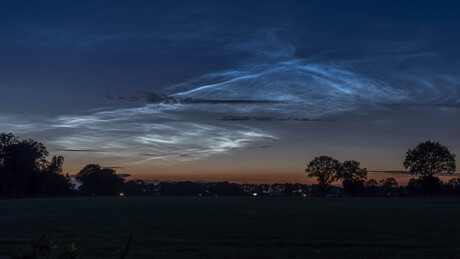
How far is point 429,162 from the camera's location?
121875 mm

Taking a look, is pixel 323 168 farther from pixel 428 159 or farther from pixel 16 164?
pixel 16 164

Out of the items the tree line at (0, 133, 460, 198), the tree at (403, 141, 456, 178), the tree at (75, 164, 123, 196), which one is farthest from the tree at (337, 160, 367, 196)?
the tree at (75, 164, 123, 196)

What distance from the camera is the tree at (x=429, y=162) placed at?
12044 cm

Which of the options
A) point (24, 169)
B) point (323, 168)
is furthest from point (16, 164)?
point (323, 168)

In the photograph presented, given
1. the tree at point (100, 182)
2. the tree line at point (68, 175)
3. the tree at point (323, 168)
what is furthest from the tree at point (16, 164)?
the tree at point (323, 168)

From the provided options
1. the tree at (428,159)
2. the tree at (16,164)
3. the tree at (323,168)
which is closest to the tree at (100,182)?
the tree at (16,164)

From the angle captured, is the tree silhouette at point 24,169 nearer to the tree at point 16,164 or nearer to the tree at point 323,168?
the tree at point 16,164

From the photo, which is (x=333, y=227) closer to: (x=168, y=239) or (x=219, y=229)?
(x=219, y=229)

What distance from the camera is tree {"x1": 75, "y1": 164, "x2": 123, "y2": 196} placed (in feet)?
528

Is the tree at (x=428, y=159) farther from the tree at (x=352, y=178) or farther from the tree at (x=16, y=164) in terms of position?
the tree at (x=16, y=164)

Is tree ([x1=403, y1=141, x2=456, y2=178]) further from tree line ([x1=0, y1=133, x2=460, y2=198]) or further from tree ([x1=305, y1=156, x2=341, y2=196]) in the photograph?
tree ([x1=305, y1=156, x2=341, y2=196])

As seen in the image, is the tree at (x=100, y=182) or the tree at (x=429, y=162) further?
the tree at (x=100, y=182)

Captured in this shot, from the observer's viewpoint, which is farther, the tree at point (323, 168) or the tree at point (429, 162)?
the tree at point (323, 168)

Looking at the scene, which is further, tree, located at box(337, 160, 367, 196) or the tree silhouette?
tree, located at box(337, 160, 367, 196)
